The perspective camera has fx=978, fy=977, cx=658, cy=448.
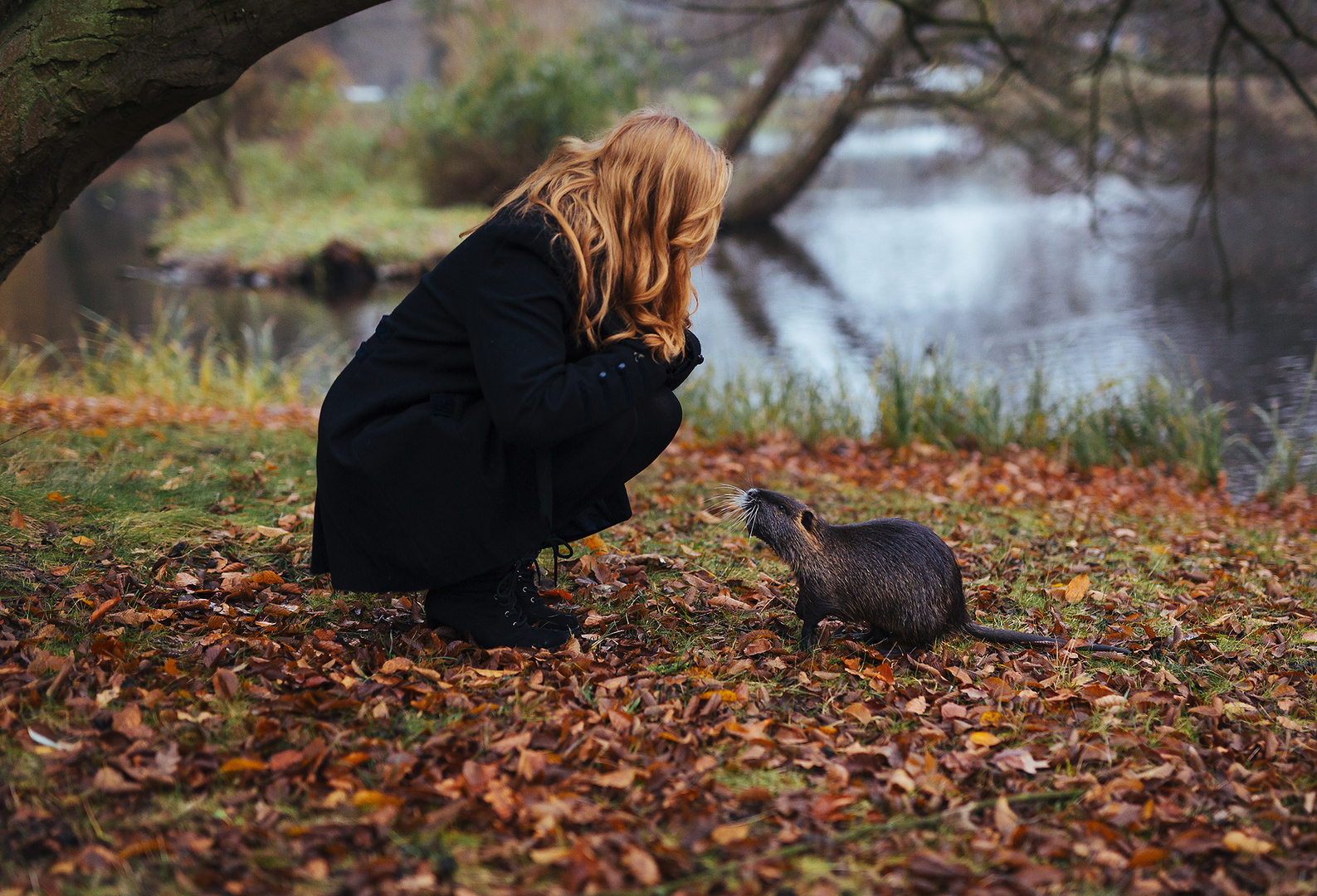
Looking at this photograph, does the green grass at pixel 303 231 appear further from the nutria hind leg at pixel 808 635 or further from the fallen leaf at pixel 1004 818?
the fallen leaf at pixel 1004 818

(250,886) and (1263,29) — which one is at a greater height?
(1263,29)

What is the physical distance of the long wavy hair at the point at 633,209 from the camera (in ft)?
7.97

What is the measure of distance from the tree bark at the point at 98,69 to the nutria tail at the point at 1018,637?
2657 mm

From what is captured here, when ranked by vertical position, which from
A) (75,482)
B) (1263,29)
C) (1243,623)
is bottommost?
(1243,623)

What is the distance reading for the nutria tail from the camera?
2.84 m

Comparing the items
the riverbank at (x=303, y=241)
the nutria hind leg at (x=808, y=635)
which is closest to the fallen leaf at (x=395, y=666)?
the nutria hind leg at (x=808, y=635)

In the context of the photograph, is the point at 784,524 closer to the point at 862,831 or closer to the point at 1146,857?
the point at 862,831

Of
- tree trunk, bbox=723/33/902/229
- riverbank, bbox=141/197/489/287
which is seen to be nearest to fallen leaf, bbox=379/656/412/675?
riverbank, bbox=141/197/489/287

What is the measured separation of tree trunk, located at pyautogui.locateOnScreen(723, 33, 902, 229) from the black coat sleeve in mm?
13195

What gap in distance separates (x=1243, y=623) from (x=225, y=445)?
4416 mm

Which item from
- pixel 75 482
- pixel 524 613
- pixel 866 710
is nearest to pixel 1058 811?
pixel 866 710

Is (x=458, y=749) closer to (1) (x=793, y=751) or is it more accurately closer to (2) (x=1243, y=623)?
(1) (x=793, y=751)

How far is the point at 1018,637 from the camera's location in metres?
2.87

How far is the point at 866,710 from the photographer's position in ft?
7.99
